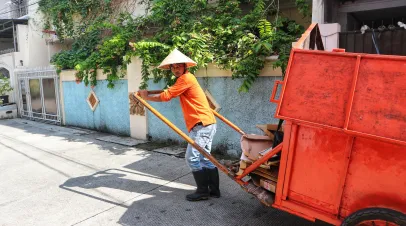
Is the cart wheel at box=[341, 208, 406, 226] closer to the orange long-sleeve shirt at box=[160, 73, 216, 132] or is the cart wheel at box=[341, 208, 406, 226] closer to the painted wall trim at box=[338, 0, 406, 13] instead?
the orange long-sleeve shirt at box=[160, 73, 216, 132]

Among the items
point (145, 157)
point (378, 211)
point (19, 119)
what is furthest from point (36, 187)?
point (19, 119)

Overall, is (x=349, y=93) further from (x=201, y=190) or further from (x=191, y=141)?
(x=201, y=190)

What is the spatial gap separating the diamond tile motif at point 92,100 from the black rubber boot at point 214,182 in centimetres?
525

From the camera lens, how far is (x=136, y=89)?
274 inches

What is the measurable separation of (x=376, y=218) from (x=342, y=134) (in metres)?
0.59

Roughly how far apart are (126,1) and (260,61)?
5.82 meters

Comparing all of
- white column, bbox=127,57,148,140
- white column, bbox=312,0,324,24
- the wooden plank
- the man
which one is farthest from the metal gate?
the wooden plank

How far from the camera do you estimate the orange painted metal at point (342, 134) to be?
6.85 feet

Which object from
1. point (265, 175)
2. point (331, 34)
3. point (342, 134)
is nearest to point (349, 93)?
point (342, 134)

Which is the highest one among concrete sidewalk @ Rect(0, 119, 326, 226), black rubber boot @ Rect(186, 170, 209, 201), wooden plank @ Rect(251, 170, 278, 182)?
wooden plank @ Rect(251, 170, 278, 182)

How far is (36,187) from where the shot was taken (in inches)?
179

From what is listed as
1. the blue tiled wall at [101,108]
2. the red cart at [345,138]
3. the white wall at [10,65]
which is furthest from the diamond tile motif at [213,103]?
the white wall at [10,65]

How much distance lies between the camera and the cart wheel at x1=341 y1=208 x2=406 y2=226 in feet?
6.73

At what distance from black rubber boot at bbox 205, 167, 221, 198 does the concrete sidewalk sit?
4.2 inches
